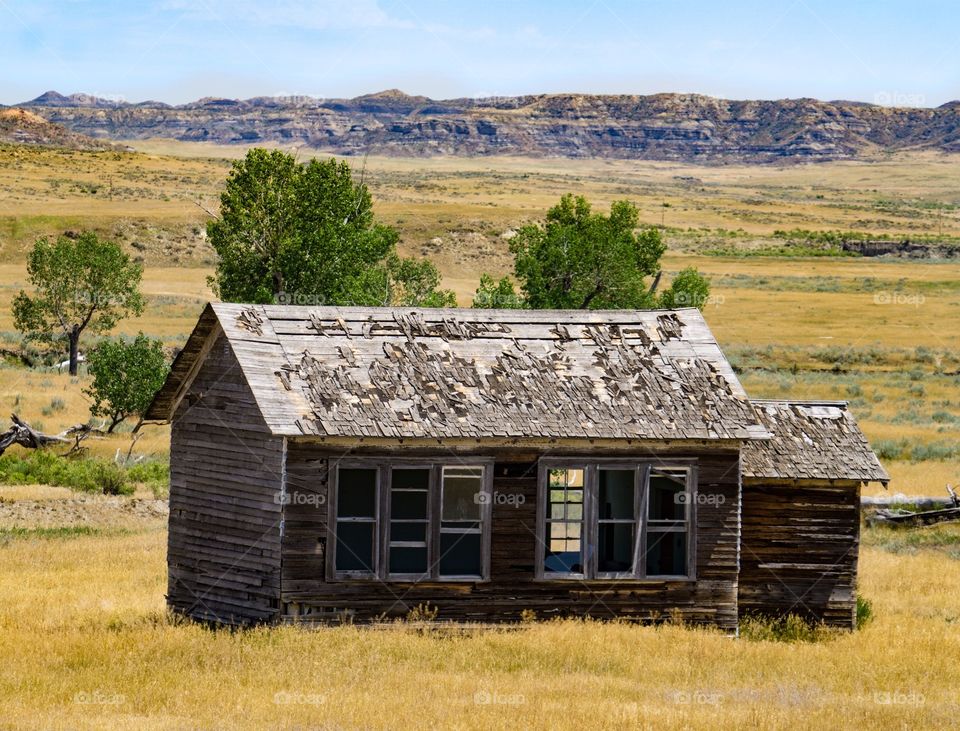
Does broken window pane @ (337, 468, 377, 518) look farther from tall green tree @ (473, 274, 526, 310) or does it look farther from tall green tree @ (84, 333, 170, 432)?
tall green tree @ (473, 274, 526, 310)

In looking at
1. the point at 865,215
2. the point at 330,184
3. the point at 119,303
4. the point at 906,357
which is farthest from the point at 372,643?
the point at 865,215

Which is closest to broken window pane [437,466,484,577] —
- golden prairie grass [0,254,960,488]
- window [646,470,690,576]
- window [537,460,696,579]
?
window [537,460,696,579]

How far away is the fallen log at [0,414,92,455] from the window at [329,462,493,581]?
14776 millimetres

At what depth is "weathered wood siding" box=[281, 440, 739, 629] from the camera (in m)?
15.1

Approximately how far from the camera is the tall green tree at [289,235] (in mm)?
32094

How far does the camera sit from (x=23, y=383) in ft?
135

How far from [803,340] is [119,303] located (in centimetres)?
3059

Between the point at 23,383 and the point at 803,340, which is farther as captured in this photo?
the point at 803,340

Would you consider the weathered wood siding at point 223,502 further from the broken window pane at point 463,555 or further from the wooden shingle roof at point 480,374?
the broken window pane at point 463,555

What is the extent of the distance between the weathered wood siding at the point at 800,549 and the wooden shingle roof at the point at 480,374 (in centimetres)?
150

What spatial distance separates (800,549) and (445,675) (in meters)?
5.70

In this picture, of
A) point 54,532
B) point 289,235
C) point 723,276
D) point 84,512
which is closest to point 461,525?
point 54,532

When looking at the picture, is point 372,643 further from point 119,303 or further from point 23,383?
point 119,303

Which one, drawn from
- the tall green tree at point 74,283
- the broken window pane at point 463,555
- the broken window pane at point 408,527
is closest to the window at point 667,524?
the broken window pane at point 463,555
